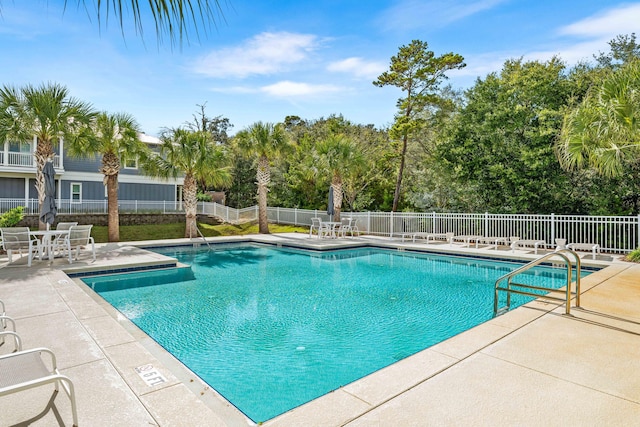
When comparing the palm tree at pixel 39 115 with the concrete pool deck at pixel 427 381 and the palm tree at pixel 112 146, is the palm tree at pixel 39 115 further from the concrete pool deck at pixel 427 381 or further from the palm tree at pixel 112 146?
the concrete pool deck at pixel 427 381

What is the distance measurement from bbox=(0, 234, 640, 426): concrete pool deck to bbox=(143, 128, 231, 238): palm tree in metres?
12.0

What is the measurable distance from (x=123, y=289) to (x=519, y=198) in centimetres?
1458

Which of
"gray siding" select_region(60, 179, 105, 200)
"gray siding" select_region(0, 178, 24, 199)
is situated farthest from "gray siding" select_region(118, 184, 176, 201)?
"gray siding" select_region(0, 178, 24, 199)

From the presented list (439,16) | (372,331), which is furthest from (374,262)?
(439,16)

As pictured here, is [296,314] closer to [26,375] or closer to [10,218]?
[26,375]

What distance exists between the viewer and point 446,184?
18.3m

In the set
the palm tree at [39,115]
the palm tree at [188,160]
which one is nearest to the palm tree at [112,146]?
the palm tree at [188,160]

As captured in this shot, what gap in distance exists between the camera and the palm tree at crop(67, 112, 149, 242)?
13.8 meters

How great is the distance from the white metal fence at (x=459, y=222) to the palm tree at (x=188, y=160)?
544 centimetres

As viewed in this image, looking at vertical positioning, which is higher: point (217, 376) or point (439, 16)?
point (439, 16)

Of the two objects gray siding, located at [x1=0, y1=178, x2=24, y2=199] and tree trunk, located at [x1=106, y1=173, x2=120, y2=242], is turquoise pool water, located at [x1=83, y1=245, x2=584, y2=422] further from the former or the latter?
gray siding, located at [x1=0, y1=178, x2=24, y2=199]

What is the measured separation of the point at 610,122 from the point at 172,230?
18.2m

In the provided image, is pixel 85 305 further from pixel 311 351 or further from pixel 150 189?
pixel 150 189

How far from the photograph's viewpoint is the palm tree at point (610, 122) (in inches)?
316
